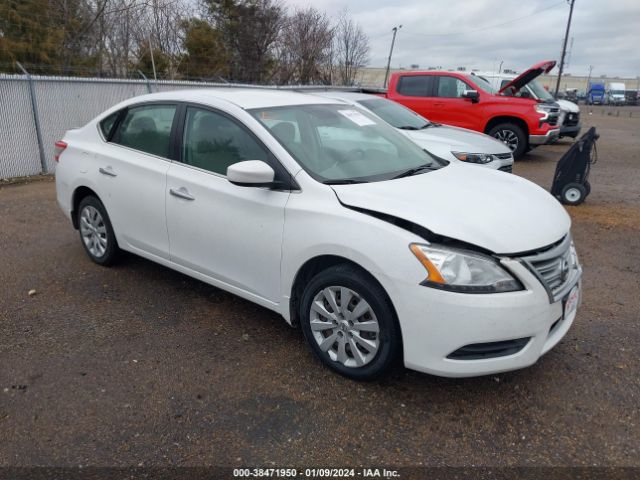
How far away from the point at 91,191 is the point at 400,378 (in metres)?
3.23

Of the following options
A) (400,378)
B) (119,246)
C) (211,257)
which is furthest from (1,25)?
(400,378)

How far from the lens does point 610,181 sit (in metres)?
10.0

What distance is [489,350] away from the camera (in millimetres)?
2736

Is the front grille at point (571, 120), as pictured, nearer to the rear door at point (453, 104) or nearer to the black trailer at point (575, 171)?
the rear door at point (453, 104)

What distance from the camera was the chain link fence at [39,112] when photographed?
8961mm

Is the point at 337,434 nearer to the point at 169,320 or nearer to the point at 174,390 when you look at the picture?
the point at 174,390

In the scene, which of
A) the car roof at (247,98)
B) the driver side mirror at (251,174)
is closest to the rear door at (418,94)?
the car roof at (247,98)

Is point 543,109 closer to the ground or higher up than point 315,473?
higher up

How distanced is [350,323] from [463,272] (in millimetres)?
729

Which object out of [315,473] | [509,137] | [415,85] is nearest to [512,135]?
[509,137]

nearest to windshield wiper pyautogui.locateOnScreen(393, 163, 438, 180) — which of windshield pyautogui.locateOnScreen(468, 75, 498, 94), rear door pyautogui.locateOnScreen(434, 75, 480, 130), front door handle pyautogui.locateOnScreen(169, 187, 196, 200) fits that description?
front door handle pyautogui.locateOnScreen(169, 187, 196, 200)

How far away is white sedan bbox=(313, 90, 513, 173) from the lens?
730 centimetres

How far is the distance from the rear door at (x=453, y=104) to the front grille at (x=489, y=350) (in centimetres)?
953

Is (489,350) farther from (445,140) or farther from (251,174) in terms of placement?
(445,140)
